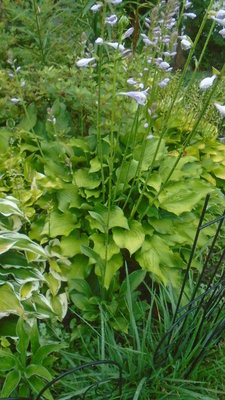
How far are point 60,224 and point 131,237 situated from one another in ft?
1.41

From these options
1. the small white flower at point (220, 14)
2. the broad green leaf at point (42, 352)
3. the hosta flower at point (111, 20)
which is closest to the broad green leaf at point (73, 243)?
the broad green leaf at point (42, 352)

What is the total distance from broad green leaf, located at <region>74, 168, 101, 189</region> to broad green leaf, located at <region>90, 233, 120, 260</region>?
0.32 meters

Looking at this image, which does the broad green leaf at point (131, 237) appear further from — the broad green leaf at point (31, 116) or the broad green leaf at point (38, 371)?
the broad green leaf at point (31, 116)

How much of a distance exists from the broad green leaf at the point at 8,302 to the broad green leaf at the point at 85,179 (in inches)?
30.3

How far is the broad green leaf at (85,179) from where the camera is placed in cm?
240

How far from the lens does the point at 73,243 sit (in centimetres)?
230

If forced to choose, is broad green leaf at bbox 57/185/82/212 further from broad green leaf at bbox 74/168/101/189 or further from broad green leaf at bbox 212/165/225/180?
broad green leaf at bbox 212/165/225/180

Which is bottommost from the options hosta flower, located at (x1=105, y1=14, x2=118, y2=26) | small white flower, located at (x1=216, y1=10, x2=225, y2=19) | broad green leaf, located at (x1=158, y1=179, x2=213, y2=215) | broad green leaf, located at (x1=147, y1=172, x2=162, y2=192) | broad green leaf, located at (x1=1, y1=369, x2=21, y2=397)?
broad green leaf, located at (x1=1, y1=369, x2=21, y2=397)

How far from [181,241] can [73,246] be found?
0.67 meters

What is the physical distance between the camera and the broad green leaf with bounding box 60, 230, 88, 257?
2.26m

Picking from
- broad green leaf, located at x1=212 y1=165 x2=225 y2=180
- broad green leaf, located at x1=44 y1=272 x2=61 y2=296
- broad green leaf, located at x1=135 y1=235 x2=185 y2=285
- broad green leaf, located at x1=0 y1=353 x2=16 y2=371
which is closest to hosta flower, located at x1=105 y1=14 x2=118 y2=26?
broad green leaf, located at x1=135 y1=235 x2=185 y2=285

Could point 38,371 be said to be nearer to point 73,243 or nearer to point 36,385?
point 36,385

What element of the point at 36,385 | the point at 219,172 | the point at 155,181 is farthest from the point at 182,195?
the point at 36,385

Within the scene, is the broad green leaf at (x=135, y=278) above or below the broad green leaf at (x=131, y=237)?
below
